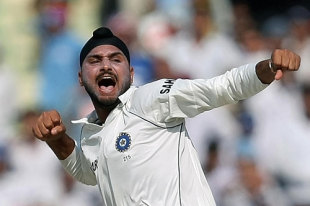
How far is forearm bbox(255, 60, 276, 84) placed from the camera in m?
4.50

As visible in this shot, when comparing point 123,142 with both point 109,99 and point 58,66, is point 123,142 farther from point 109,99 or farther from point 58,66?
point 58,66

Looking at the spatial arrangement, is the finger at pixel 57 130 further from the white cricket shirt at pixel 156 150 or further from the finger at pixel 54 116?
the white cricket shirt at pixel 156 150

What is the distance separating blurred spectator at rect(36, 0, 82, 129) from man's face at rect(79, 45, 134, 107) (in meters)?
4.01

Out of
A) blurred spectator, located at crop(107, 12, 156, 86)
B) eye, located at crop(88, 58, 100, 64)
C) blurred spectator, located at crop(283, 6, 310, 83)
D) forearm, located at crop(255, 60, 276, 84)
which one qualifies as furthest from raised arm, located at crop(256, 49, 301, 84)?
blurred spectator, located at crop(283, 6, 310, 83)

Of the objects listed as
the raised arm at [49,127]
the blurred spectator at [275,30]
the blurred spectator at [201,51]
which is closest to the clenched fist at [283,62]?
the raised arm at [49,127]

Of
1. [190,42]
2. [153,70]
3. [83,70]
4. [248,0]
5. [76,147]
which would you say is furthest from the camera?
[248,0]

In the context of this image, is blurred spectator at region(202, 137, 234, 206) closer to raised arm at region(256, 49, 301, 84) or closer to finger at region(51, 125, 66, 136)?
finger at region(51, 125, 66, 136)

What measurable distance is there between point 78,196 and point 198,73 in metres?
1.87

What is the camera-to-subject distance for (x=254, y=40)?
376 inches

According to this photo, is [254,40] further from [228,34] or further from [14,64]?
[14,64]

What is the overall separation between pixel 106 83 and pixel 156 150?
578mm

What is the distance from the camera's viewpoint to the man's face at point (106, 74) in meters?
5.24

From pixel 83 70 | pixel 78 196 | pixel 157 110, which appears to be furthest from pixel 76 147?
pixel 78 196

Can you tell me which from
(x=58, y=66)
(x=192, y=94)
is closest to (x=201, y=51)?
(x=58, y=66)
